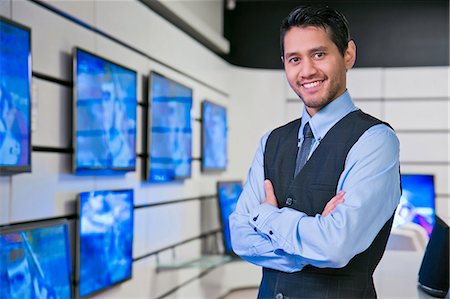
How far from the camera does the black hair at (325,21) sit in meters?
1.39

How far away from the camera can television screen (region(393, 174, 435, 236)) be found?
5.31 metres

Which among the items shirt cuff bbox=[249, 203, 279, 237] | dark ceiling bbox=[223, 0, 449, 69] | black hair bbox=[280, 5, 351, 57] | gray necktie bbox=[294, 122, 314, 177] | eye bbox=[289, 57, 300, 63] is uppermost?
dark ceiling bbox=[223, 0, 449, 69]

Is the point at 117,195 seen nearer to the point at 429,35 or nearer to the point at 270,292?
the point at 270,292

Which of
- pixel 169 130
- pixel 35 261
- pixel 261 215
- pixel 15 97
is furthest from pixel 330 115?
pixel 169 130

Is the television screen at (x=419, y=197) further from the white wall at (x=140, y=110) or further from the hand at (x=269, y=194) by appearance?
the hand at (x=269, y=194)

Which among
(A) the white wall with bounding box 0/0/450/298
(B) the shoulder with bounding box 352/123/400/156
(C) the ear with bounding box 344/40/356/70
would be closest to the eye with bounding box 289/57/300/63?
(C) the ear with bounding box 344/40/356/70

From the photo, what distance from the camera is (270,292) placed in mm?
1455

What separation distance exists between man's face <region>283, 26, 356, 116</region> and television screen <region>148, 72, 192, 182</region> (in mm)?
2131

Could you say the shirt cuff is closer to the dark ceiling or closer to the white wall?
the white wall

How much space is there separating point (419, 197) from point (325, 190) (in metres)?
4.26

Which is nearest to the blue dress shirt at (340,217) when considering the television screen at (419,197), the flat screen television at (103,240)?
the flat screen television at (103,240)

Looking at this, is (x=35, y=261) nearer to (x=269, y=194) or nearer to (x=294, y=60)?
(x=269, y=194)

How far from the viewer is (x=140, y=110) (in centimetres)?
346

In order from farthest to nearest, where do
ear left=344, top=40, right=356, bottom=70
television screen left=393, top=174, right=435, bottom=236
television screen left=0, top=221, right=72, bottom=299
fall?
television screen left=393, top=174, right=435, bottom=236, television screen left=0, top=221, right=72, bottom=299, ear left=344, top=40, right=356, bottom=70
